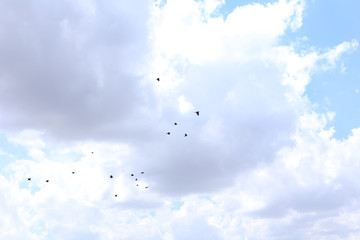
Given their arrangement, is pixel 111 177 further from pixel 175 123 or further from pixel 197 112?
pixel 197 112

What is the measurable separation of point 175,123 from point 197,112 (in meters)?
12.8

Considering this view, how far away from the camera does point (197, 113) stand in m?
99.6

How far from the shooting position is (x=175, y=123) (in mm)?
105938

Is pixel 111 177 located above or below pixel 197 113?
below

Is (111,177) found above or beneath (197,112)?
beneath

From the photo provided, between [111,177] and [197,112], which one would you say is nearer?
[197,112]

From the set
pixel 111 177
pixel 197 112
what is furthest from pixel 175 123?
pixel 111 177

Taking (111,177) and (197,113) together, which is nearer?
(197,113)

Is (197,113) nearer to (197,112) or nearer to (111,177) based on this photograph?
(197,112)

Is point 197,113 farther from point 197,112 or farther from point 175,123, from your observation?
point 175,123

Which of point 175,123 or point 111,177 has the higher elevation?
point 175,123

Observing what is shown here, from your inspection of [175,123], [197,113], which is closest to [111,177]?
[175,123]

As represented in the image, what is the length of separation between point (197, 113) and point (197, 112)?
0.90 m

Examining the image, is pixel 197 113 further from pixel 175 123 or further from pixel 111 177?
pixel 111 177
